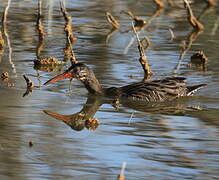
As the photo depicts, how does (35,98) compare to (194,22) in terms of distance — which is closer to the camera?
(35,98)

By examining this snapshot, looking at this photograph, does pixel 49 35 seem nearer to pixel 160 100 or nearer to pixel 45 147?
pixel 160 100

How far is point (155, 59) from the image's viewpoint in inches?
615

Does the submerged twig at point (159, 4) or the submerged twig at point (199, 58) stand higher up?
the submerged twig at point (199, 58)

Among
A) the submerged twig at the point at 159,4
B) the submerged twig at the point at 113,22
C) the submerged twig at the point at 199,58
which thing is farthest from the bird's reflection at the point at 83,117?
the submerged twig at the point at 159,4

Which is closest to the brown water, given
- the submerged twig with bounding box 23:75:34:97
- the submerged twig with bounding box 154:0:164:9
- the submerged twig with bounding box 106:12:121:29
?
the submerged twig with bounding box 23:75:34:97

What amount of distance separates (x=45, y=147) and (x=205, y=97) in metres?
4.07

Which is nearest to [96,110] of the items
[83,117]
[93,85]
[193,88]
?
[83,117]

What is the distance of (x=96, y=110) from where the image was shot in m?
12.3

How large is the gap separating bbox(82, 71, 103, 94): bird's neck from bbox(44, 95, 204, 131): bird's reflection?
0.10 m

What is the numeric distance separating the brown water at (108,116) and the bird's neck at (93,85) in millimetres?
158

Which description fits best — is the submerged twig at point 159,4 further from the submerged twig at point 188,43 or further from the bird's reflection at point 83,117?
the bird's reflection at point 83,117

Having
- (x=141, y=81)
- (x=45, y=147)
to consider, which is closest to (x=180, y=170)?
(x=45, y=147)

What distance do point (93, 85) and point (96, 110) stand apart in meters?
0.96

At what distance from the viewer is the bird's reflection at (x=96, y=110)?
11252mm
